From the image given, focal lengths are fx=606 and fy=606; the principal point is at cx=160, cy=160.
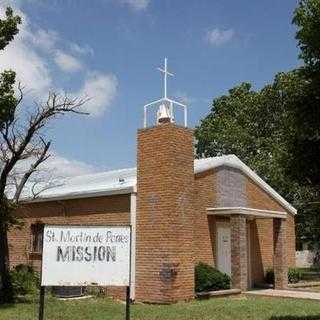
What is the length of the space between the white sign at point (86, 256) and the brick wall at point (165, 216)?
7475mm

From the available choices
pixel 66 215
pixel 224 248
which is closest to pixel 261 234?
pixel 224 248

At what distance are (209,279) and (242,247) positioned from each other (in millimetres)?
1971

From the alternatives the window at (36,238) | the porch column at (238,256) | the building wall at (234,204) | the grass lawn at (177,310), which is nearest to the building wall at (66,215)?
the window at (36,238)

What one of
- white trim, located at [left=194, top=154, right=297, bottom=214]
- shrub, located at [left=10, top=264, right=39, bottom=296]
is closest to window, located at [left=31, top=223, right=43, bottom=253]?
shrub, located at [left=10, top=264, right=39, bottom=296]

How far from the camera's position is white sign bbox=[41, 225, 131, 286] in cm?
1128

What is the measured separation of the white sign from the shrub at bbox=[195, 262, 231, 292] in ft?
30.5

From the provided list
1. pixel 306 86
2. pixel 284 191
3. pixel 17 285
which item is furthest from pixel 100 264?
pixel 284 191

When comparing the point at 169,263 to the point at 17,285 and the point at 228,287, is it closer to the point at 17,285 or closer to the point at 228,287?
the point at 228,287

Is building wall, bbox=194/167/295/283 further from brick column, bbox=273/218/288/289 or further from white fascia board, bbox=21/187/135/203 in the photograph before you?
white fascia board, bbox=21/187/135/203

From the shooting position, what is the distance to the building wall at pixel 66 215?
20.5 m

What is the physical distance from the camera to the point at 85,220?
22.0 m

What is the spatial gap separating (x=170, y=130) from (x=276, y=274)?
819cm

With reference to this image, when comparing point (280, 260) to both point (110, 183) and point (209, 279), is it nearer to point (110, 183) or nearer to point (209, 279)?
point (209, 279)

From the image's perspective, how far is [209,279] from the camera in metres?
20.4
